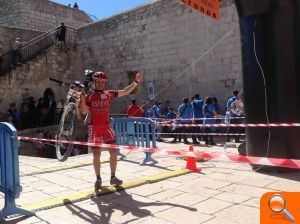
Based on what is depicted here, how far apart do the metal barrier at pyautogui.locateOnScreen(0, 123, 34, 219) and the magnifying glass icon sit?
10.1 ft

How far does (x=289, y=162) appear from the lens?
309cm

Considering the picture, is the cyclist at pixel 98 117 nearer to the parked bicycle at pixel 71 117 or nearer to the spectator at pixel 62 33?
the parked bicycle at pixel 71 117

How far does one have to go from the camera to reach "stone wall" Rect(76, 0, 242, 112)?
45.6 feet

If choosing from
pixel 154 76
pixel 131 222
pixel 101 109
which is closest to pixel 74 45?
pixel 154 76

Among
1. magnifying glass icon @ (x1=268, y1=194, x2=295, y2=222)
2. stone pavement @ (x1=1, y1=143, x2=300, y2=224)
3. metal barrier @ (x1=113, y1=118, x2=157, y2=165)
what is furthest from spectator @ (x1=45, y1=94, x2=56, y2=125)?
magnifying glass icon @ (x1=268, y1=194, x2=295, y2=222)

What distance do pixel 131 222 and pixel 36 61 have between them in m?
16.0

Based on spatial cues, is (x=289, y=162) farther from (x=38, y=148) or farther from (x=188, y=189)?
(x=38, y=148)

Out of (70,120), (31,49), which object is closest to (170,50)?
(31,49)

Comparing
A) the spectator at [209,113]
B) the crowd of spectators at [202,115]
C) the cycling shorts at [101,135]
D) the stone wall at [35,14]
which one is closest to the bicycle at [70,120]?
the cycling shorts at [101,135]

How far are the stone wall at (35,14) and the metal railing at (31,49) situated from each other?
468cm

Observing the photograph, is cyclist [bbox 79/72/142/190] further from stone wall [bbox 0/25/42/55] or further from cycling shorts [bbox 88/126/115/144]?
stone wall [bbox 0/25/42/55]

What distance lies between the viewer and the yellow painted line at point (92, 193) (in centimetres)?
465

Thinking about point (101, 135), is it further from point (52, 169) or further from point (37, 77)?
point (37, 77)

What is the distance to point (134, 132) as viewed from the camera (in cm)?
816
